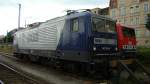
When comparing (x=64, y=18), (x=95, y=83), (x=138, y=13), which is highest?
(x=138, y=13)

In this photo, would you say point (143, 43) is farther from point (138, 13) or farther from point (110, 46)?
→ point (110, 46)

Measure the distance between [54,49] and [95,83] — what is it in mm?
4702

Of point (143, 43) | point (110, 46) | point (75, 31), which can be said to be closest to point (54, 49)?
point (75, 31)

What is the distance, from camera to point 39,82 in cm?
1338

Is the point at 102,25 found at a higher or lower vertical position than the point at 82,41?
higher

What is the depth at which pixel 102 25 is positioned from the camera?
49.0 ft

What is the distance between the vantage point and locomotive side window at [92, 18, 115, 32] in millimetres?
14465

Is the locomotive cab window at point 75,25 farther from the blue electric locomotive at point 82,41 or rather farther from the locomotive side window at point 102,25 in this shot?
the locomotive side window at point 102,25

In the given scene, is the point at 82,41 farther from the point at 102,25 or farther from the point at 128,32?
the point at 128,32

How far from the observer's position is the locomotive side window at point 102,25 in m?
14.5

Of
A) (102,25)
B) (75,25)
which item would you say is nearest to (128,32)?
(102,25)

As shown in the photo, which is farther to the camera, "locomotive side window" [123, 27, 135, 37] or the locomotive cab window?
"locomotive side window" [123, 27, 135, 37]

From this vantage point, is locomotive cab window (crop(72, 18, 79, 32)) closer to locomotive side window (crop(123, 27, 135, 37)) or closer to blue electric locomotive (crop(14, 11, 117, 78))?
blue electric locomotive (crop(14, 11, 117, 78))

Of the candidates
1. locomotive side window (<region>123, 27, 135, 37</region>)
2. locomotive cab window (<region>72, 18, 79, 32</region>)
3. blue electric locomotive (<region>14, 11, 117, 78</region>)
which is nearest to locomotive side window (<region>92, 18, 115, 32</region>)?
blue electric locomotive (<region>14, 11, 117, 78</region>)
